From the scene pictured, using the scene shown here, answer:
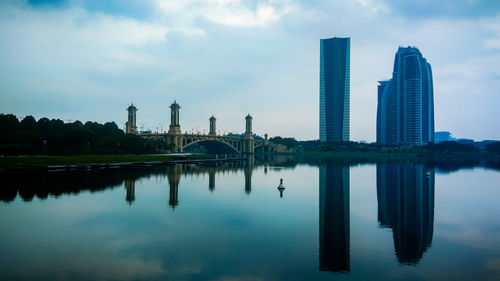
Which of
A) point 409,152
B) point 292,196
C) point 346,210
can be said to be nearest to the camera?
point 346,210

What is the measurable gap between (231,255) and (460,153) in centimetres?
13746

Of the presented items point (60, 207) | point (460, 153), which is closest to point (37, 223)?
point (60, 207)

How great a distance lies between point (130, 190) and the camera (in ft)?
79.9

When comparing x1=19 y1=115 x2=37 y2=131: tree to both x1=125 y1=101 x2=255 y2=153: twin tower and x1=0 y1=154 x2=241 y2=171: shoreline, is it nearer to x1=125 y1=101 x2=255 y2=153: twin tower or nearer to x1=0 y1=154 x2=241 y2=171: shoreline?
x1=0 y1=154 x2=241 y2=171: shoreline

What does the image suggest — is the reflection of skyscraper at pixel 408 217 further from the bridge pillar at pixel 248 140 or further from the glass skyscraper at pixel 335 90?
the glass skyscraper at pixel 335 90

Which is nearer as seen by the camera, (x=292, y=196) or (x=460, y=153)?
(x=292, y=196)

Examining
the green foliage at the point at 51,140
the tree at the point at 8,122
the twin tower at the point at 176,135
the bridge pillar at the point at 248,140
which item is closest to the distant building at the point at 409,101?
the bridge pillar at the point at 248,140

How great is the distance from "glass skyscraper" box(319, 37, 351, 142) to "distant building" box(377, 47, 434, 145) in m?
19.1

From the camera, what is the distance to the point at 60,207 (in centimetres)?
1778

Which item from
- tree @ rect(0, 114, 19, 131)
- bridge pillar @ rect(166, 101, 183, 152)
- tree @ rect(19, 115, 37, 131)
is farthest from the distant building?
tree @ rect(0, 114, 19, 131)

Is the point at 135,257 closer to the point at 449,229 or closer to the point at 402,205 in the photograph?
the point at 449,229

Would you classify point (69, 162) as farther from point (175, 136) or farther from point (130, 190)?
point (175, 136)

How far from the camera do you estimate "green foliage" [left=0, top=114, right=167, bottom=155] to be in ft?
152

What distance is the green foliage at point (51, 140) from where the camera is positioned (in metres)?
46.4
